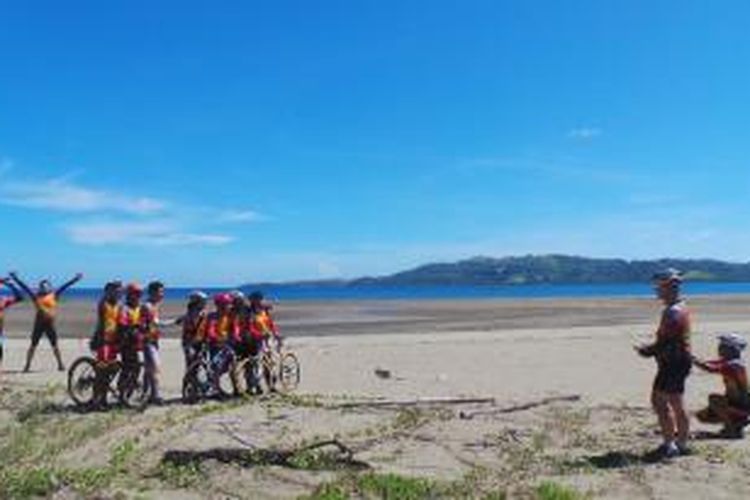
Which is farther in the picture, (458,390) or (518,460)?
(458,390)

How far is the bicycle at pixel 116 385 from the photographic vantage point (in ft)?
58.6

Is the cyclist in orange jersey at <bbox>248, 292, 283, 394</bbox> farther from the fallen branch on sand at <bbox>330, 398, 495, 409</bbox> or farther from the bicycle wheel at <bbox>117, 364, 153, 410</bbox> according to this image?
the fallen branch on sand at <bbox>330, 398, 495, 409</bbox>

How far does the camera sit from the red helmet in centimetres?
1856

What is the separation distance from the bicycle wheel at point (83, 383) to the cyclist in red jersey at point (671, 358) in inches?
340

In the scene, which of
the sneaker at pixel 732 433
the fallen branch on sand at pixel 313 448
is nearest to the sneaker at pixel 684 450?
the sneaker at pixel 732 433

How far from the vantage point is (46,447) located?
1453cm

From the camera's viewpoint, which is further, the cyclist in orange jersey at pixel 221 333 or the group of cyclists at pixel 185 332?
the cyclist in orange jersey at pixel 221 333

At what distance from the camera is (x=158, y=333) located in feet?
60.9

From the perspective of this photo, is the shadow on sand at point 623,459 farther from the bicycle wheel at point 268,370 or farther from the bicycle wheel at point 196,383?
the bicycle wheel at point 268,370

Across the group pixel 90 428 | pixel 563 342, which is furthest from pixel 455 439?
pixel 563 342

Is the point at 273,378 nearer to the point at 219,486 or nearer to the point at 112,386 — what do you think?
the point at 112,386

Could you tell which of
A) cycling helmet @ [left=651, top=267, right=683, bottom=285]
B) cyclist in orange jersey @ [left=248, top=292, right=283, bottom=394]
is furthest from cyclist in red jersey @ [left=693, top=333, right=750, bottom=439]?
cyclist in orange jersey @ [left=248, top=292, right=283, bottom=394]

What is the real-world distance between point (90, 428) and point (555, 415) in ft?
20.0

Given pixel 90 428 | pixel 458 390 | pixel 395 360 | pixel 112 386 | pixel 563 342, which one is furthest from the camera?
pixel 563 342
